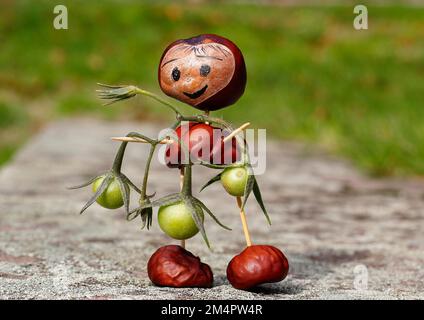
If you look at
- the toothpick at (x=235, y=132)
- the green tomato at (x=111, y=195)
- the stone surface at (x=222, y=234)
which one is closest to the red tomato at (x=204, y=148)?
the toothpick at (x=235, y=132)

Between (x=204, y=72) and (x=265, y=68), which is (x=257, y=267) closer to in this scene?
(x=204, y=72)

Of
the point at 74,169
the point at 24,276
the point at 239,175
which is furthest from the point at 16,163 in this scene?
the point at 239,175

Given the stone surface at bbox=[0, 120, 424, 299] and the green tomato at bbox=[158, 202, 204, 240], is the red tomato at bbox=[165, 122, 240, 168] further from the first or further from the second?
the stone surface at bbox=[0, 120, 424, 299]

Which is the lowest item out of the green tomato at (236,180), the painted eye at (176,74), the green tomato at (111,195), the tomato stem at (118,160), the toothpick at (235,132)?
the green tomato at (111,195)

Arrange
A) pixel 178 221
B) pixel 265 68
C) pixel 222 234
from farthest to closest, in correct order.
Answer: pixel 265 68
pixel 222 234
pixel 178 221

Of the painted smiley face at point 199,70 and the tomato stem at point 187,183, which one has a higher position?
the painted smiley face at point 199,70

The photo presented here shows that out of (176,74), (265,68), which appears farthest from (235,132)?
(265,68)

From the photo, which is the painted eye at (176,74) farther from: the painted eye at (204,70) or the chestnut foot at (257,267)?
the chestnut foot at (257,267)
